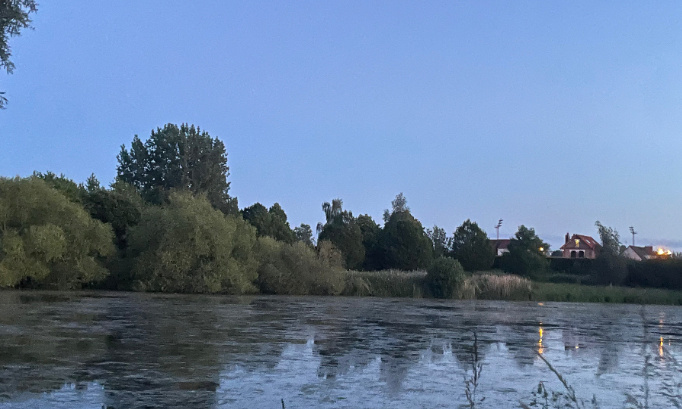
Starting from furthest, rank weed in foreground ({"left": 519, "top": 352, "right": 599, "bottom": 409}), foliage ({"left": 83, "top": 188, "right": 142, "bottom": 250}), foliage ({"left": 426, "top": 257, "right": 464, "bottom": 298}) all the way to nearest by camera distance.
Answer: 1. foliage ({"left": 83, "top": 188, "right": 142, "bottom": 250})
2. foliage ({"left": 426, "top": 257, "right": 464, "bottom": 298})
3. weed in foreground ({"left": 519, "top": 352, "right": 599, "bottom": 409})

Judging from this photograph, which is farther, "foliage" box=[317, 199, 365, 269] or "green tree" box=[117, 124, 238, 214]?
"green tree" box=[117, 124, 238, 214]

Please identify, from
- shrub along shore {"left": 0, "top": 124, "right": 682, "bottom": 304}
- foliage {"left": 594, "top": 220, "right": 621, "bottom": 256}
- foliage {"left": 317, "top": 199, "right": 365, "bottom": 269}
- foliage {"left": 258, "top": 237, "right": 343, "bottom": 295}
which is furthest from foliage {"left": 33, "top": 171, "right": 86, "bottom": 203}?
foliage {"left": 594, "top": 220, "right": 621, "bottom": 256}

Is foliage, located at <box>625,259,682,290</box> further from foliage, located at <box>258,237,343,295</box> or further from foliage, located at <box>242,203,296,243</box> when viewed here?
foliage, located at <box>242,203,296,243</box>

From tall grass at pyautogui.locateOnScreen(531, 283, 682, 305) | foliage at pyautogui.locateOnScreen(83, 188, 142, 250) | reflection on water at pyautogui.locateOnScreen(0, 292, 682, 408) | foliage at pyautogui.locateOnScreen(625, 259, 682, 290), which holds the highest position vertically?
foliage at pyautogui.locateOnScreen(83, 188, 142, 250)

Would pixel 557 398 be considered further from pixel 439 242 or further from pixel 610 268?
pixel 439 242

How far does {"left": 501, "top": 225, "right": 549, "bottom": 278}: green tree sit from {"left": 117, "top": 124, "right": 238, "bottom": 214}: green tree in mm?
25923

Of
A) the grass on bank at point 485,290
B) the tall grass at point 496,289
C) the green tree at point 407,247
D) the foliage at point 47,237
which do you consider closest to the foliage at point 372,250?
the green tree at point 407,247

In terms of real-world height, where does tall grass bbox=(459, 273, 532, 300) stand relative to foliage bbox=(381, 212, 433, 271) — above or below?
below

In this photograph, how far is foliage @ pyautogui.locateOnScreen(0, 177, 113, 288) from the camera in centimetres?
3297

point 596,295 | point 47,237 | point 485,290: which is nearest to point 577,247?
point 596,295

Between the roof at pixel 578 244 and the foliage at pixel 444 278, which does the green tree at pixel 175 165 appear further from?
the roof at pixel 578 244

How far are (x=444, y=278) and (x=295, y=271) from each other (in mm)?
8111

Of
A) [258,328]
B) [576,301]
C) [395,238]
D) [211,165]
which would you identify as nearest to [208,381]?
[258,328]

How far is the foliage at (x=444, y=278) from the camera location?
1544 inches
